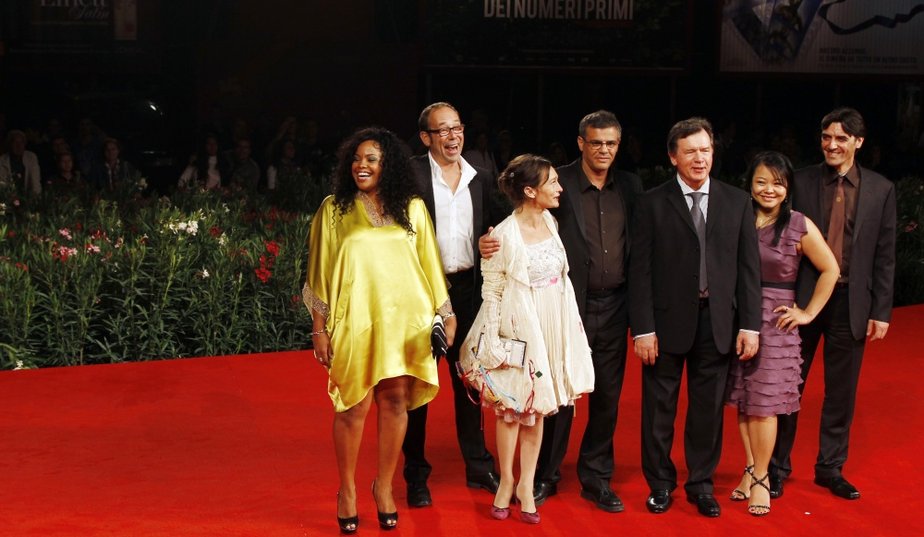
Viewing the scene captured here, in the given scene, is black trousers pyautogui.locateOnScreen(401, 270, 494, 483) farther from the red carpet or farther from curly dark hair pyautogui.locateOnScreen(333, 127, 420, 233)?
curly dark hair pyautogui.locateOnScreen(333, 127, 420, 233)

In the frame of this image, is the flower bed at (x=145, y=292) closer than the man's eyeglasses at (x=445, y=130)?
No

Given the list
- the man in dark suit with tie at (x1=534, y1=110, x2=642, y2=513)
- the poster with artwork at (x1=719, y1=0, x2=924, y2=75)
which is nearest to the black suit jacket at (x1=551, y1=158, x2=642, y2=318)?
the man in dark suit with tie at (x1=534, y1=110, x2=642, y2=513)

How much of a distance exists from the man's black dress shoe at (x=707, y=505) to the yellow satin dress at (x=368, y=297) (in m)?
1.05

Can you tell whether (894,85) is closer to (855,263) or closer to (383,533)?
(855,263)

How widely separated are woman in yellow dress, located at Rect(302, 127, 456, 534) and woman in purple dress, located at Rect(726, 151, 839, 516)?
3.71 feet

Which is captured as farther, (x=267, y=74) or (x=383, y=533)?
(x=267, y=74)

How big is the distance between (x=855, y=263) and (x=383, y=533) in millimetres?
1958

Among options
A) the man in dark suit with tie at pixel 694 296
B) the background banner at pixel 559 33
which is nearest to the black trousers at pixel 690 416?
the man in dark suit with tie at pixel 694 296

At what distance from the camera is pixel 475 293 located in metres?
4.56

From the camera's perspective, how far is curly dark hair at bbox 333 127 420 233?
13.6 feet

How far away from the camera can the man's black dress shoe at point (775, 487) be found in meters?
4.59

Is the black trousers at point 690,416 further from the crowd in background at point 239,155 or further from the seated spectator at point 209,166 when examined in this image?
the seated spectator at point 209,166


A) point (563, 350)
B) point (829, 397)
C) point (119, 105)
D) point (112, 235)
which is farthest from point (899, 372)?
point (119, 105)

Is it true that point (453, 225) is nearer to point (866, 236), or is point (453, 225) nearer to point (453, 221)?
point (453, 221)
